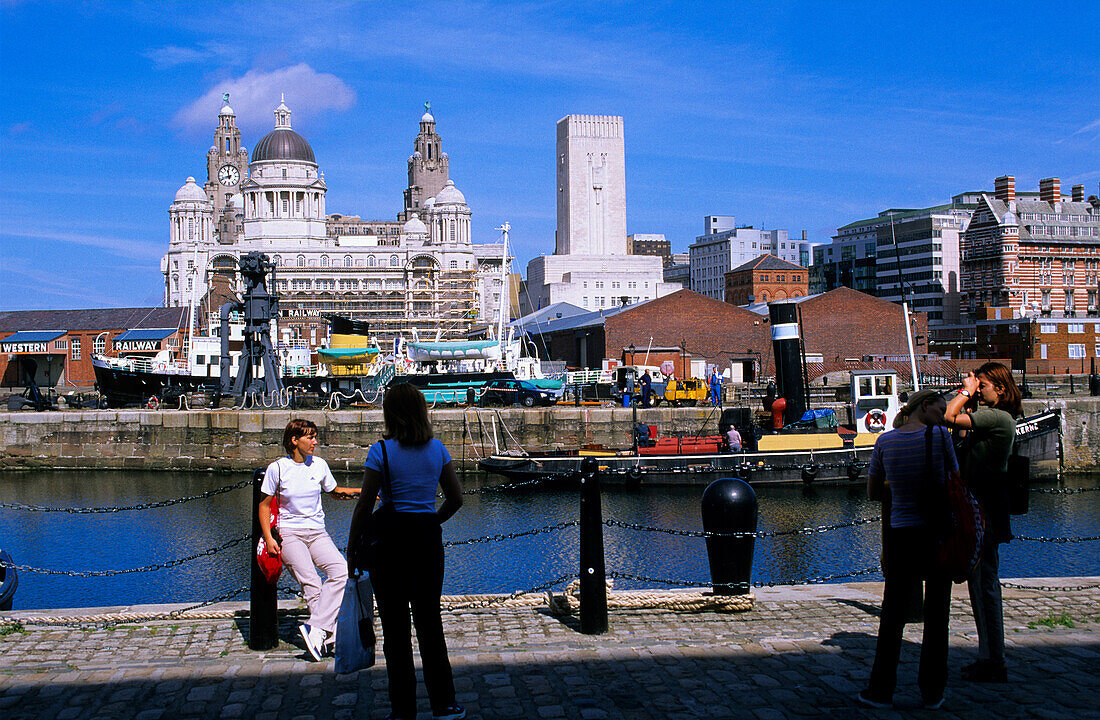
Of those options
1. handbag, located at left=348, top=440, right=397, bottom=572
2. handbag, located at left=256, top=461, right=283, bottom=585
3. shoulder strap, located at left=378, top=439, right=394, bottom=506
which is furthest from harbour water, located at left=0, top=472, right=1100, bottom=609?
shoulder strap, located at left=378, top=439, right=394, bottom=506

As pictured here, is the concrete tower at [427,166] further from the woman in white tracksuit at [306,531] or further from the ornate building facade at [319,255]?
the woman in white tracksuit at [306,531]

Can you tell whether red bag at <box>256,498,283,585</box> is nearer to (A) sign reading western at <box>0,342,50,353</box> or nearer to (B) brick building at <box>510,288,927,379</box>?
Result: (B) brick building at <box>510,288,927,379</box>

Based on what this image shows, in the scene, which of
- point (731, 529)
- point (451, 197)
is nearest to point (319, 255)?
point (451, 197)

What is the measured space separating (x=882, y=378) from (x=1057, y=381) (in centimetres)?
1202

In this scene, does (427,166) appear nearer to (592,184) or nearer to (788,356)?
(592,184)

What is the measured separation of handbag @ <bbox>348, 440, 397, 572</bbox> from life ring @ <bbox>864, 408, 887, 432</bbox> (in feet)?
91.8

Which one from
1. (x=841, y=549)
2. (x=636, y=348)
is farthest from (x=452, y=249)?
(x=841, y=549)

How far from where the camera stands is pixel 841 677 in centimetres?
657

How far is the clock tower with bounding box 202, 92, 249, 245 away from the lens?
151m

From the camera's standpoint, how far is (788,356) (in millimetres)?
30578

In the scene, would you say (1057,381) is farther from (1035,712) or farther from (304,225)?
A: (304,225)

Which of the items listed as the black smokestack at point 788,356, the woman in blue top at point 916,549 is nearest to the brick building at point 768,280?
the black smokestack at point 788,356

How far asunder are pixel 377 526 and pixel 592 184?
123 m

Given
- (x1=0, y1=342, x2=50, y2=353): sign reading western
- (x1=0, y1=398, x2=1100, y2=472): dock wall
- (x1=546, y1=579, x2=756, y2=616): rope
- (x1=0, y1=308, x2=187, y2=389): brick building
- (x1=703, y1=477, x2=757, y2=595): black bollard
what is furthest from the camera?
(x1=0, y1=342, x2=50, y2=353): sign reading western
